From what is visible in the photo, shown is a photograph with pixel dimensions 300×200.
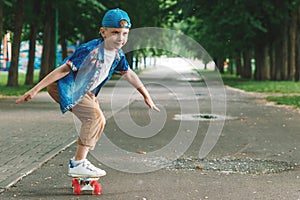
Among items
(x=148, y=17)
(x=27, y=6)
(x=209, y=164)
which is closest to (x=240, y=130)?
(x=209, y=164)

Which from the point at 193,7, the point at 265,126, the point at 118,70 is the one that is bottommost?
the point at 265,126

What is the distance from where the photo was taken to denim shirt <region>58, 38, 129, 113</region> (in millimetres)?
6004

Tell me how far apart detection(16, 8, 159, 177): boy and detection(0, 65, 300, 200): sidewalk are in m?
0.48

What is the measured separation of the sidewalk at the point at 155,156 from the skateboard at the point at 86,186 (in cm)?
8

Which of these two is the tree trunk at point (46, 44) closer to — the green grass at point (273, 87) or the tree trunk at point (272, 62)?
the green grass at point (273, 87)

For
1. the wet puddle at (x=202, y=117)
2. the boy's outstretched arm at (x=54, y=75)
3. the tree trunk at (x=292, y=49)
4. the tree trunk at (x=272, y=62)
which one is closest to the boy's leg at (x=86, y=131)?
the boy's outstretched arm at (x=54, y=75)

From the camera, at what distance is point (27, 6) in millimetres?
30875

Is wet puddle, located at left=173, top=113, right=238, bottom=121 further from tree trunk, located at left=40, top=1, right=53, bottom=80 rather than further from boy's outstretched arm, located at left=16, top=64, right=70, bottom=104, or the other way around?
tree trunk, located at left=40, top=1, right=53, bottom=80

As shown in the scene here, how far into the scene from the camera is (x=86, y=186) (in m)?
6.18

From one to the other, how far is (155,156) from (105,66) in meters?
3.01

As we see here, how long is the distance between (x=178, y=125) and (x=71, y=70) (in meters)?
7.74

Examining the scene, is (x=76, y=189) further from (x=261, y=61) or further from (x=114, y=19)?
(x=261, y=61)

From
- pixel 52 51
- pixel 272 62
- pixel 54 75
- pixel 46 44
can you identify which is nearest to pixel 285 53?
pixel 272 62

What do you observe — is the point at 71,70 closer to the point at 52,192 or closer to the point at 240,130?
the point at 52,192
